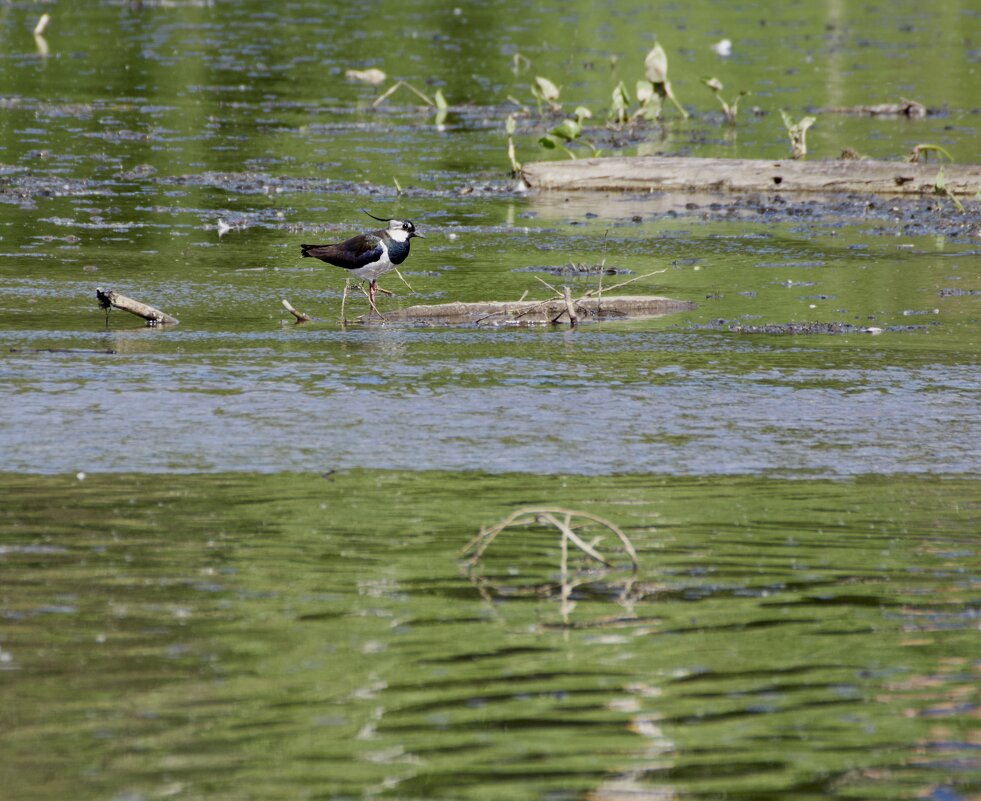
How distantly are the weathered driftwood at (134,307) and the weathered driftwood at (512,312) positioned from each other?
1.42m

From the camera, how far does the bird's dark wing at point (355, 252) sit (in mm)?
12281

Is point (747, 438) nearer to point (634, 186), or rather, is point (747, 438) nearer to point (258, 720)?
point (258, 720)

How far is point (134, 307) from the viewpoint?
453 inches

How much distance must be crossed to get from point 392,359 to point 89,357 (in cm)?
193

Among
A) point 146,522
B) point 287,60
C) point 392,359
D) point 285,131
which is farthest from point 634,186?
point 287,60

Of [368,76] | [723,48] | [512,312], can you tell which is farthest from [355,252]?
[723,48]

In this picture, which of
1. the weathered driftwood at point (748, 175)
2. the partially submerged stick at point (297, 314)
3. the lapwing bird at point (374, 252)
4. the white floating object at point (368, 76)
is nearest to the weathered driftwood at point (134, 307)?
the partially submerged stick at point (297, 314)

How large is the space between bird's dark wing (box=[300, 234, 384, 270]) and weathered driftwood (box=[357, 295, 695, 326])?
433 millimetres

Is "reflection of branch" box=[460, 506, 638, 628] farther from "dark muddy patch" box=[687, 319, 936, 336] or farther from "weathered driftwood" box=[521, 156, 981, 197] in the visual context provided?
"weathered driftwood" box=[521, 156, 981, 197]

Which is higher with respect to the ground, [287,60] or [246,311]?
[287,60]

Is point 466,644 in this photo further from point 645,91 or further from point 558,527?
point 645,91

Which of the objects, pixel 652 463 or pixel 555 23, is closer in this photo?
pixel 652 463

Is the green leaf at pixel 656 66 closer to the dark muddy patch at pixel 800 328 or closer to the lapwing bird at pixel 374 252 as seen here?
the lapwing bird at pixel 374 252

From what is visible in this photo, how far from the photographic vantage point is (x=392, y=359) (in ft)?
35.1
